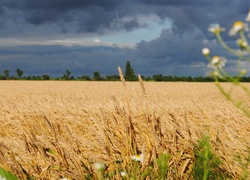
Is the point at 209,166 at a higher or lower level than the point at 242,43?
lower

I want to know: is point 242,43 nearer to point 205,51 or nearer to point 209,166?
point 205,51

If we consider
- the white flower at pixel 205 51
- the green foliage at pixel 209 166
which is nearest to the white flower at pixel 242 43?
the white flower at pixel 205 51

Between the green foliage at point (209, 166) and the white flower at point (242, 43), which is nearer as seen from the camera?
the white flower at point (242, 43)

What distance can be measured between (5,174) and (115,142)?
4.41 ft

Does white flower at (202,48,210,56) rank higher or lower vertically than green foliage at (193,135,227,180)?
higher

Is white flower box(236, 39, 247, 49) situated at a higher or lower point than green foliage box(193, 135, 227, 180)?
higher

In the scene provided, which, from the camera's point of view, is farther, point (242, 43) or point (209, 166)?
point (209, 166)

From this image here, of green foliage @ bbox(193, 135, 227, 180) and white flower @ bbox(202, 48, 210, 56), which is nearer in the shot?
white flower @ bbox(202, 48, 210, 56)

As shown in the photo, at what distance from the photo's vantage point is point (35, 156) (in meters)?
3.31

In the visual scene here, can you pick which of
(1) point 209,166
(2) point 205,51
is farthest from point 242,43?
(1) point 209,166

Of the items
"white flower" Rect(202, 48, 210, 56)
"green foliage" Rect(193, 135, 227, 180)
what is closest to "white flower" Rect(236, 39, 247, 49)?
"white flower" Rect(202, 48, 210, 56)

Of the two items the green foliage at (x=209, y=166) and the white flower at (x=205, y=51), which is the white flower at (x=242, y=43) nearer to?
the white flower at (x=205, y=51)

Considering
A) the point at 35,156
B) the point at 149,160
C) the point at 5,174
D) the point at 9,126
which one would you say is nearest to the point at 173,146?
the point at 149,160

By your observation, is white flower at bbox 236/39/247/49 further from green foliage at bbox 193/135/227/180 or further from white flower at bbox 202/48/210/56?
green foliage at bbox 193/135/227/180
